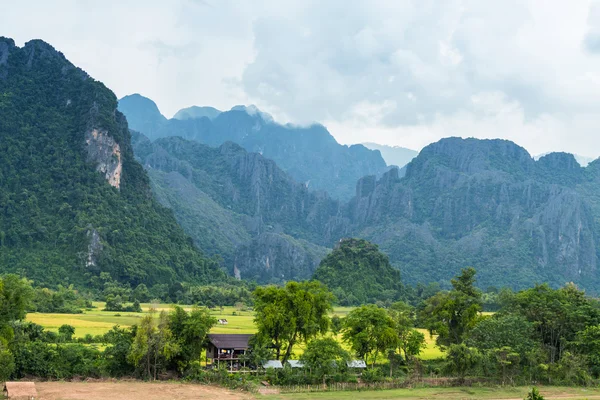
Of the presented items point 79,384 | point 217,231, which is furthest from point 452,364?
point 217,231

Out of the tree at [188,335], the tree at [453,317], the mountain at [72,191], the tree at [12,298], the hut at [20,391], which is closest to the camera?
the hut at [20,391]

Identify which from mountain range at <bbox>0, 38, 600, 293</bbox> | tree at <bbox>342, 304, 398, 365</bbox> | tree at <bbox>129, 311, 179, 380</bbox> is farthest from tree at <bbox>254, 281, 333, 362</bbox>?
mountain range at <bbox>0, 38, 600, 293</bbox>

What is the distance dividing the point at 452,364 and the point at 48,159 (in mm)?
89511

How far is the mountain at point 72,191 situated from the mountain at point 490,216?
68869 millimetres

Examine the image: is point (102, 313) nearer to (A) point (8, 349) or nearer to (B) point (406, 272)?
(A) point (8, 349)

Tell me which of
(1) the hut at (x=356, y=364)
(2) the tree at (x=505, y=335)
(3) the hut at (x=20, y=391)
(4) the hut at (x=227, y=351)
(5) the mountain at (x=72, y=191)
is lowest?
(3) the hut at (x=20, y=391)

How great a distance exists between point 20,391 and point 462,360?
23.4 meters

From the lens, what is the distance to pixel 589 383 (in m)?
36.1

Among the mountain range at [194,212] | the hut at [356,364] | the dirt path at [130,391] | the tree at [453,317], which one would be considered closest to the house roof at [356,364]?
the hut at [356,364]

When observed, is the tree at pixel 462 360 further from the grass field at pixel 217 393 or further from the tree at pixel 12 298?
the tree at pixel 12 298

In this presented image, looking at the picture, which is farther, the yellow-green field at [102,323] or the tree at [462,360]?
the yellow-green field at [102,323]

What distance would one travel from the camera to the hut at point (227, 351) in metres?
35.9

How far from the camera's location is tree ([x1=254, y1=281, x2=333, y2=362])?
3750 cm

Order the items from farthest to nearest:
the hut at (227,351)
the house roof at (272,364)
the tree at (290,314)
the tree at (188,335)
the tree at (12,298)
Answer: the tree at (290,314), the hut at (227,351), the house roof at (272,364), the tree at (188,335), the tree at (12,298)
